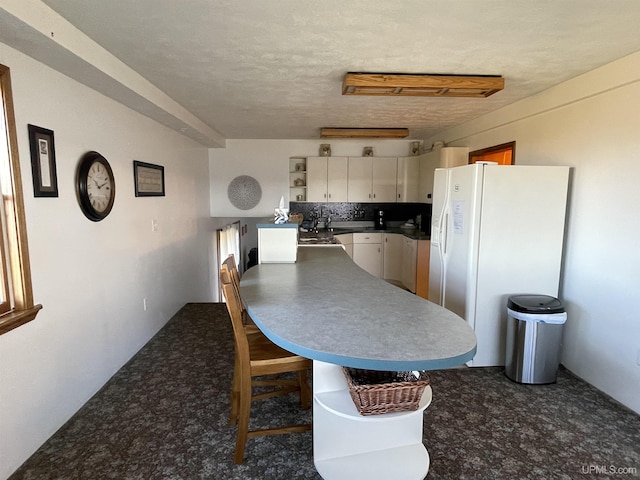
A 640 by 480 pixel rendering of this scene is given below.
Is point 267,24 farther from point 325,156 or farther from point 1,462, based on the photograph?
point 325,156

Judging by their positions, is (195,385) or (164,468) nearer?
(164,468)

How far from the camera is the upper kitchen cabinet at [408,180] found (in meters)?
5.96

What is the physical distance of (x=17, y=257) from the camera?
189cm

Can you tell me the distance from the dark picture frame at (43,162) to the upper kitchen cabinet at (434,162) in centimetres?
416

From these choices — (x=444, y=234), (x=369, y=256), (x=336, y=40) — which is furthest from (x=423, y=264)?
(x=336, y=40)

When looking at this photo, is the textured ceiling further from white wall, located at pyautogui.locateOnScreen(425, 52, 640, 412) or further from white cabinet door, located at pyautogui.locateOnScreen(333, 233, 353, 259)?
white cabinet door, located at pyautogui.locateOnScreen(333, 233, 353, 259)

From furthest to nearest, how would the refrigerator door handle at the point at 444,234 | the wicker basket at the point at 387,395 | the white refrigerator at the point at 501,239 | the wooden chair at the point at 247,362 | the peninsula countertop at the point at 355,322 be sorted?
the refrigerator door handle at the point at 444,234, the white refrigerator at the point at 501,239, the wooden chair at the point at 247,362, the wicker basket at the point at 387,395, the peninsula countertop at the point at 355,322

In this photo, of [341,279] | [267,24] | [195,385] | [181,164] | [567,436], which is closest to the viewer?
[267,24]

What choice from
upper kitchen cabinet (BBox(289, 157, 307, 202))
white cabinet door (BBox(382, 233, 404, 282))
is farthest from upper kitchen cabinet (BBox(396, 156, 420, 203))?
upper kitchen cabinet (BBox(289, 157, 307, 202))

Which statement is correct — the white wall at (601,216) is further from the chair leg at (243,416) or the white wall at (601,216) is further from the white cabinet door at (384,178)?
the white cabinet door at (384,178)

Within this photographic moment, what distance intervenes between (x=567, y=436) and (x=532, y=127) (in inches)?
101

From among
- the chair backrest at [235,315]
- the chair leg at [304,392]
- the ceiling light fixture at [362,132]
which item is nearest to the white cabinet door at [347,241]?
the ceiling light fixture at [362,132]

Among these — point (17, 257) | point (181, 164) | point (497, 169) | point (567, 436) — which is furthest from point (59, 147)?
point (567, 436)

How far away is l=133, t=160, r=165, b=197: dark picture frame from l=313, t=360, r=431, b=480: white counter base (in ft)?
8.43
